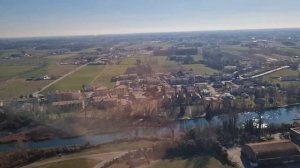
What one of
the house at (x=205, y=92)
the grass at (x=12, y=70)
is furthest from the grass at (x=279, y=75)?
the grass at (x=12, y=70)

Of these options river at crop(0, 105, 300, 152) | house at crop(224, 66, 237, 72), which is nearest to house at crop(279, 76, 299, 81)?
Answer: house at crop(224, 66, 237, 72)

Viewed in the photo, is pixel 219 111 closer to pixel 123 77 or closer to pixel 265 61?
pixel 123 77

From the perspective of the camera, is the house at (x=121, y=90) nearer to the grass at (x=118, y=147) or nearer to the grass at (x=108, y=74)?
the grass at (x=108, y=74)

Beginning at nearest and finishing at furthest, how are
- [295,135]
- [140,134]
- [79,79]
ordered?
[295,135], [140,134], [79,79]

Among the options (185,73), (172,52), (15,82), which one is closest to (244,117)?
(185,73)

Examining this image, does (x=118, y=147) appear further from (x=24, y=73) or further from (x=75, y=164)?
(x=24, y=73)

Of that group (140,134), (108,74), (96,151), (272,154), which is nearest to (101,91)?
(108,74)
